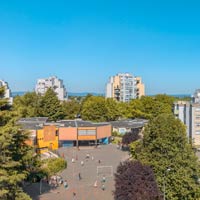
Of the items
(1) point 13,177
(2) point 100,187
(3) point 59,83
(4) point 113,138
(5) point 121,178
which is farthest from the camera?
(3) point 59,83

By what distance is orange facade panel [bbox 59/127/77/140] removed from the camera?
163 feet

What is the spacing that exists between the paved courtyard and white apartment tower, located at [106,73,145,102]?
58298mm

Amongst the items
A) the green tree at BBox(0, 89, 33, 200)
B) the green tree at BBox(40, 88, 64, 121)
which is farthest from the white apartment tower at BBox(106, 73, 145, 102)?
the green tree at BBox(0, 89, 33, 200)

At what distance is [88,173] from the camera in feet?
111

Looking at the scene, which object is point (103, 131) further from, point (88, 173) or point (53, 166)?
point (53, 166)

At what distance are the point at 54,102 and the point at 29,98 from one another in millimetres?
7594

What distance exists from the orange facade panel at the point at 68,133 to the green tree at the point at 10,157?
29201 millimetres

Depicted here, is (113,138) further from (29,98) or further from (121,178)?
(121,178)

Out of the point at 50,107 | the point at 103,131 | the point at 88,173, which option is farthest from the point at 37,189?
the point at 50,107

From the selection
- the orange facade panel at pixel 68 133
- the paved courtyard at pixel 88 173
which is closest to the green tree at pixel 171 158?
the paved courtyard at pixel 88 173

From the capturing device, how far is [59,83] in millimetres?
132875

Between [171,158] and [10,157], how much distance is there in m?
12.2

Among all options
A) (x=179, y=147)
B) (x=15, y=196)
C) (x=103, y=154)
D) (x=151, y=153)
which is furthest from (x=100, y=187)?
(x=103, y=154)

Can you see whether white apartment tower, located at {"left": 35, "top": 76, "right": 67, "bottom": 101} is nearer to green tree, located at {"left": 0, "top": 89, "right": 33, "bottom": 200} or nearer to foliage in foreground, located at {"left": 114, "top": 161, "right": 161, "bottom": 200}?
foliage in foreground, located at {"left": 114, "top": 161, "right": 161, "bottom": 200}
